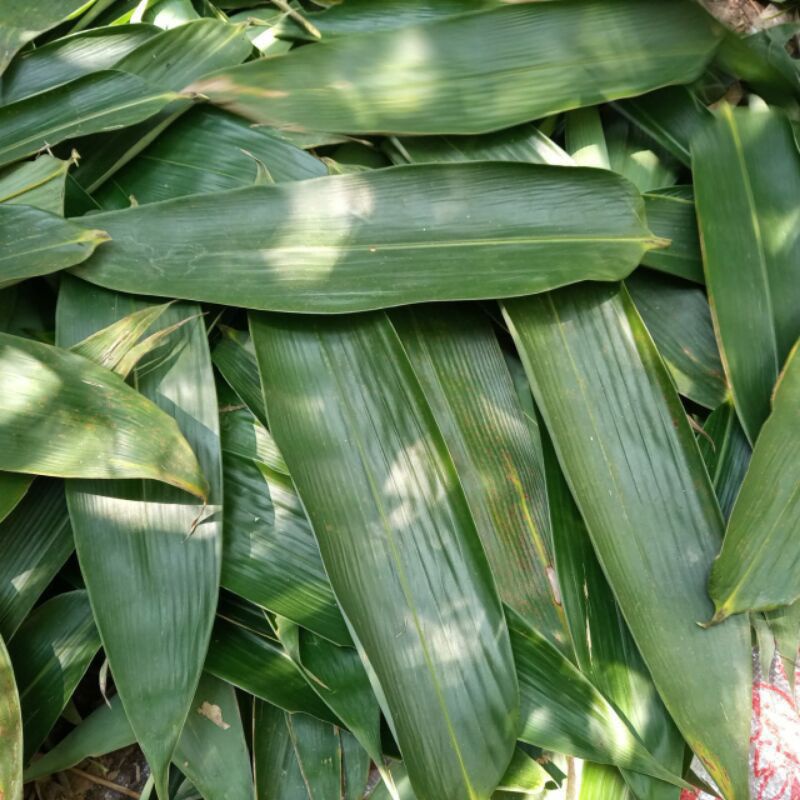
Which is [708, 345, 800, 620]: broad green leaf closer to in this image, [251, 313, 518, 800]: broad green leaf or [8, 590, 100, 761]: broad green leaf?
[251, 313, 518, 800]: broad green leaf

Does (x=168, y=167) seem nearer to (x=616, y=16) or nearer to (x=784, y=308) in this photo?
(x=616, y=16)

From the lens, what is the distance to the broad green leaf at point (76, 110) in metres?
0.71

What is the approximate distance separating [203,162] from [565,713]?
0.63m

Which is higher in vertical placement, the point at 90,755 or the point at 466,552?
the point at 466,552

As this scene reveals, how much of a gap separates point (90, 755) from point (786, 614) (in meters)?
0.64

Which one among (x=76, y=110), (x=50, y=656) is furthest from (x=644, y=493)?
(x=76, y=110)

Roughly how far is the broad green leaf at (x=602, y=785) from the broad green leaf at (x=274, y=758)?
0.83 feet

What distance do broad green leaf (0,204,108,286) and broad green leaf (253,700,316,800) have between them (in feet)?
1.44

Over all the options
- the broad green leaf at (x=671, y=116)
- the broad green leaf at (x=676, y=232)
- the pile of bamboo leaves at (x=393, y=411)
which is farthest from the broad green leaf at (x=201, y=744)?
the broad green leaf at (x=671, y=116)

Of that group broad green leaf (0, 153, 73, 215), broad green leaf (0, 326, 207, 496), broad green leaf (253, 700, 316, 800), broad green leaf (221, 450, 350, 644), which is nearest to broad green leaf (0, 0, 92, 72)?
broad green leaf (0, 153, 73, 215)

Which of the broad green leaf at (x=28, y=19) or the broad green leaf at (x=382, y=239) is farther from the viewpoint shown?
the broad green leaf at (x=28, y=19)

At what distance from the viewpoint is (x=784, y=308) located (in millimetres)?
715

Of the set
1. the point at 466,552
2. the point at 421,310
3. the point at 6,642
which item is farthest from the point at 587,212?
the point at 6,642

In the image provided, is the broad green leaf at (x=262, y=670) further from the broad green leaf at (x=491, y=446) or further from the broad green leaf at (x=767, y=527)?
the broad green leaf at (x=767, y=527)
